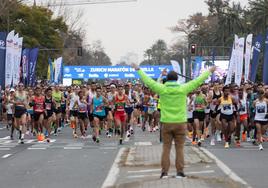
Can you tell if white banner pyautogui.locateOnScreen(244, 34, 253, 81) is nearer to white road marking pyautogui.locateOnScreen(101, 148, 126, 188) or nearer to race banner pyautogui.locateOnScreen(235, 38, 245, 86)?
race banner pyautogui.locateOnScreen(235, 38, 245, 86)

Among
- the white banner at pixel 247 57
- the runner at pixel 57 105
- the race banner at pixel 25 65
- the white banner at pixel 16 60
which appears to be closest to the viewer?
the runner at pixel 57 105

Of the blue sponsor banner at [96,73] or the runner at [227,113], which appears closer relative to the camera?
the runner at [227,113]

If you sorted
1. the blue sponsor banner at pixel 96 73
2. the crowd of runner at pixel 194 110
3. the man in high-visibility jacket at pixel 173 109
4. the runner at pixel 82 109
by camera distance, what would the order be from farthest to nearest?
the blue sponsor banner at pixel 96 73 → the runner at pixel 82 109 → the crowd of runner at pixel 194 110 → the man in high-visibility jacket at pixel 173 109

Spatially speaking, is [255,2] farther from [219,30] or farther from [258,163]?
[258,163]

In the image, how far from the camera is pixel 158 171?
12734mm

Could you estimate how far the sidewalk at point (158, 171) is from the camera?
406 inches

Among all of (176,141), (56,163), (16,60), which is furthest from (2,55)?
(176,141)

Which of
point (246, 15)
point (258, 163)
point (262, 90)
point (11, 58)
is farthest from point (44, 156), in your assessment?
point (246, 15)

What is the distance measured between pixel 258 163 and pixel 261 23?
6912cm

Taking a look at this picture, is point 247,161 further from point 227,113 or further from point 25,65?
point 25,65

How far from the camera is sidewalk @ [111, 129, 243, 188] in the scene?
33.9ft

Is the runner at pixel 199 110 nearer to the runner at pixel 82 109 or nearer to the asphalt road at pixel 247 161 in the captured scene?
the asphalt road at pixel 247 161

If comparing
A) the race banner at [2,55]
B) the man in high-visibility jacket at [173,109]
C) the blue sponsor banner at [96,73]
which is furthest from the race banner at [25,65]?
the blue sponsor banner at [96,73]

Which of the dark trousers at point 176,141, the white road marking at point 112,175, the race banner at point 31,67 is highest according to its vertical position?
the race banner at point 31,67
